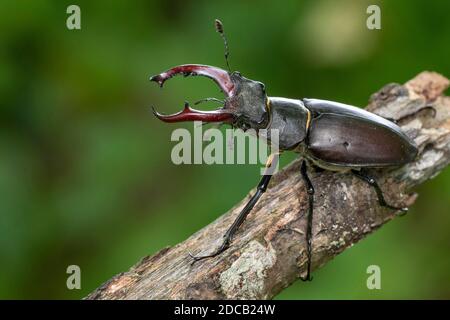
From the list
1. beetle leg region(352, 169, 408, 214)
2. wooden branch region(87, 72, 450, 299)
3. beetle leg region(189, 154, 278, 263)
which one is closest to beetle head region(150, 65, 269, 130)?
beetle leg region(189, 154, 278, 263)

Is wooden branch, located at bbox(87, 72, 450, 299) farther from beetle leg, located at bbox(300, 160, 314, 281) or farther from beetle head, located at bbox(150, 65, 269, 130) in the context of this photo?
beetle head, located at bbox(150, 65, 269, 130)

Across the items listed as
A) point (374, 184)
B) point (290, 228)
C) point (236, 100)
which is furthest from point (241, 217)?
point (374, 184)

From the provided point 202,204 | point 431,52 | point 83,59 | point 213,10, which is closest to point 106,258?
point 202,204

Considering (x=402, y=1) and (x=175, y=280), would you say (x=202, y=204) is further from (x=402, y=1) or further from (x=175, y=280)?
(x=402, y=1)

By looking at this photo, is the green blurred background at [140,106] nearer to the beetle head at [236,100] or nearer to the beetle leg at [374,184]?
the beetle leg at [374,184]

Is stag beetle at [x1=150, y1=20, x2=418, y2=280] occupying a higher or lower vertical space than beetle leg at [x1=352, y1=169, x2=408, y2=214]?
higher

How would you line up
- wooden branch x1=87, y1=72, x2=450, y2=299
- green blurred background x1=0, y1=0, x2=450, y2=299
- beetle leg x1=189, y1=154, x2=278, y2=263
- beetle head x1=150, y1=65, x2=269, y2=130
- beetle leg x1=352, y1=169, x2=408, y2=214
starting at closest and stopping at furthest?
wooden branch x1=87, y1=72, x2=450, y2=299 → beetle leg x1=189, y1=154, x2=278, y2=263 → beetle head x1=150, y1=65, x2=269, y2=130 → beetle leg x1=352, y1=169, x2=408, y2=214 → green blurred background x1=0, y1=0, x2=450, y2=299
